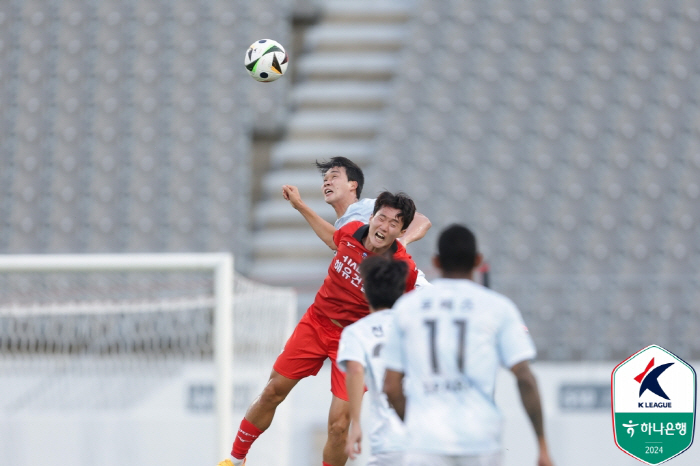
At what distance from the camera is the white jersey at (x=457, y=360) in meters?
2.64

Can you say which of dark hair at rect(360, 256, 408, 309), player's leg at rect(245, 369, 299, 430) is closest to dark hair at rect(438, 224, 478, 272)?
dark hair at rect(360, 256, 408, 309)

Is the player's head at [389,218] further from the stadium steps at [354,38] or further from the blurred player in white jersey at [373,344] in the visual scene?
the stadium steps at [354,38]

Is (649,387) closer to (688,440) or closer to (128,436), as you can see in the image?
(688,440)

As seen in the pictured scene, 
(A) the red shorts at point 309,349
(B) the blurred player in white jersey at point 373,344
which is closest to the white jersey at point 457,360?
(B) the blurred player in white jersey at point 373,344

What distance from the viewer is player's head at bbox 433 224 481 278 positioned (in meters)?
2.71

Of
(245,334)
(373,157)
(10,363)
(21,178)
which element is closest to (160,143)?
(21,178)

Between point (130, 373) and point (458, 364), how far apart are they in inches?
255

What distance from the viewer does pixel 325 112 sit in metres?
12.3

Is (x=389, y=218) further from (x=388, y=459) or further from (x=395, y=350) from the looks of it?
(x=388, y=459)

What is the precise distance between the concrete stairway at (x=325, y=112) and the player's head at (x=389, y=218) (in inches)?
280

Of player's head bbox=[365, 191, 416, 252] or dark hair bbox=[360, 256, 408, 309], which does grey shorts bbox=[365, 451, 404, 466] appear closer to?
dark hair bbox=[360, 256, 408, 309]

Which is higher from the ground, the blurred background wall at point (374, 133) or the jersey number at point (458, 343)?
the blurred background wall at point (374, 133)

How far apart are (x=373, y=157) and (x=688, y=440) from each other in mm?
5767

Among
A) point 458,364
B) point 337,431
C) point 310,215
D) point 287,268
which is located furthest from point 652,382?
point 287,268
